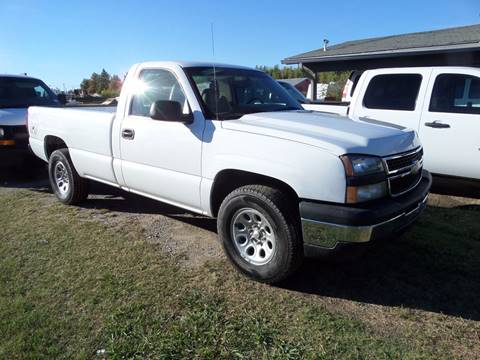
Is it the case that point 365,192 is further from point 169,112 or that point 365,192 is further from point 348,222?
point 169,112

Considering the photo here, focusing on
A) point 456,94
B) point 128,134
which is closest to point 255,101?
point 128,134

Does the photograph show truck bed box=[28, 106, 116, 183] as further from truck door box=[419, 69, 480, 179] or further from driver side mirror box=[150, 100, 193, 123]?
truck door box=[419, 69, 480, 179]

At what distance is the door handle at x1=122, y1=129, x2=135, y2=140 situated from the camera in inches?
173

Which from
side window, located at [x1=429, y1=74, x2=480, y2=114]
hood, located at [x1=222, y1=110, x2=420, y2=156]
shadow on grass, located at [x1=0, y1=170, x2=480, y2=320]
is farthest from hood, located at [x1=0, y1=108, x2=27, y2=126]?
side window, located at [x1=429, y1=74, x2=480, y2=114]

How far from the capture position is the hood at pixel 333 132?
10.0ft

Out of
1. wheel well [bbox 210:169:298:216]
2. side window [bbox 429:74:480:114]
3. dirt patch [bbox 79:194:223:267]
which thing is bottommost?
dirt patch [bbox 79:194:223:267]

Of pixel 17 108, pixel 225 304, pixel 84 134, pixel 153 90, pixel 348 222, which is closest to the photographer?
pixel 348 222

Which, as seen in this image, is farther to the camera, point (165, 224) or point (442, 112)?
point (442, 112)

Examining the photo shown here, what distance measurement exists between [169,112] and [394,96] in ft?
13.4

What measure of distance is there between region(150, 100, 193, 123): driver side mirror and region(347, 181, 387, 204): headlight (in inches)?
64.2

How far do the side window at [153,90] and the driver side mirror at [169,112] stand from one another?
0.34 meters

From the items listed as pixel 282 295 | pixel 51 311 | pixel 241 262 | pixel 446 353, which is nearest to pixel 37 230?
pixel 51 311

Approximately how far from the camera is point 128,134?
4449mm

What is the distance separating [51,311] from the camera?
10.3 feet
